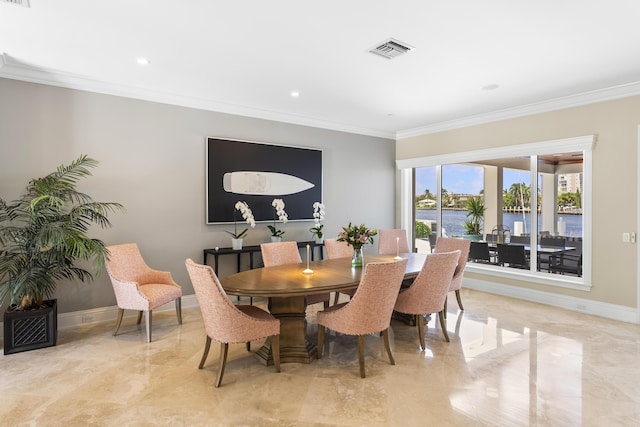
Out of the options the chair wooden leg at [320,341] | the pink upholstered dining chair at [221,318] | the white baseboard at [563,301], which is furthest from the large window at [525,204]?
the pink upholstered dining chair at [221,318]

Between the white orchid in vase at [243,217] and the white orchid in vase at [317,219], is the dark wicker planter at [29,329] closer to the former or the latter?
the white orchid in vase at [243,217]

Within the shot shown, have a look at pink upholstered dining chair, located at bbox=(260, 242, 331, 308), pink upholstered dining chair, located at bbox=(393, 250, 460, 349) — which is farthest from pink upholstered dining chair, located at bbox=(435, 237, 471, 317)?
pink upholstered dining chair, located at bbox=(260, 242, 331, 308)

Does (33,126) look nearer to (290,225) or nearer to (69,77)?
(69,77)

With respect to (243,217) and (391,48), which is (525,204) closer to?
(391,48)

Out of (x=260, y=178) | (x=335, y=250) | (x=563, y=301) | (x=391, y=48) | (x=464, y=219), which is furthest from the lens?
(x=464, y=219)

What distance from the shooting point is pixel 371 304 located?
9.70ft

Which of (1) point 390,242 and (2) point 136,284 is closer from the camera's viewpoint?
(2) point 136,284

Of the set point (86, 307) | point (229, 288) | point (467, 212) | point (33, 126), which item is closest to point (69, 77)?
point (33, 126)

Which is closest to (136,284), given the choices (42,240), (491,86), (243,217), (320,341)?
(42,240)

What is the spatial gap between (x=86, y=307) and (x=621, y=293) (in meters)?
6.28

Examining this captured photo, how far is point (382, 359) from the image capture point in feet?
10.9

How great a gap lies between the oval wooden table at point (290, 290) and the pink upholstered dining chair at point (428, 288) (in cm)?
22

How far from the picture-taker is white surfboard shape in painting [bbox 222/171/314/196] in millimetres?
5215

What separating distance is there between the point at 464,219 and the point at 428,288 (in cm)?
329
